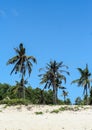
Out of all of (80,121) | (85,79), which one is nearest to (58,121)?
(80,121)

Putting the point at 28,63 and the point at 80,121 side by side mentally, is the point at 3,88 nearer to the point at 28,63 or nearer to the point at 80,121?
the point at 28,63

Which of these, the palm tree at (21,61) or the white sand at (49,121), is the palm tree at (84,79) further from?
the white sand at (49,121)

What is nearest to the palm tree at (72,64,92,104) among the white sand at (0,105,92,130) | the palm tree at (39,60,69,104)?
the palm tree at (39,60,69,104)

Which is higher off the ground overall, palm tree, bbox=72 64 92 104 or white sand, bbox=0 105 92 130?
palm tree, bbox=72 64 92 104

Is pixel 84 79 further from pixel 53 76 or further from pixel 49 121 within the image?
pixel 49 121

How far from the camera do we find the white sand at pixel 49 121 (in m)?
32.5

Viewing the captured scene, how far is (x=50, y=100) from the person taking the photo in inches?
4946

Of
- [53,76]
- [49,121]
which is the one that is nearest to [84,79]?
[53,76]

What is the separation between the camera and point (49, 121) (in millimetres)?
34406

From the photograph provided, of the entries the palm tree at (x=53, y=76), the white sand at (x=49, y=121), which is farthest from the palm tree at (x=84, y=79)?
the white sand at (x=49, y=121)

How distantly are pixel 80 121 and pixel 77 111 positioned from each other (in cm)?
626

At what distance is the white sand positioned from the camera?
3253cm

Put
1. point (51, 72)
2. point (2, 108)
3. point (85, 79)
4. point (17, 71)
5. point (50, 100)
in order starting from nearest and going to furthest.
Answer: point (2, 108), point (17, 71), point (51, 72), point (85, 79), point (50, 100)

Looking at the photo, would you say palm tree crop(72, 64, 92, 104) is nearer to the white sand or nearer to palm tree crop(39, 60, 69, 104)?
palm tree crop(39, 60, 69, 104)
